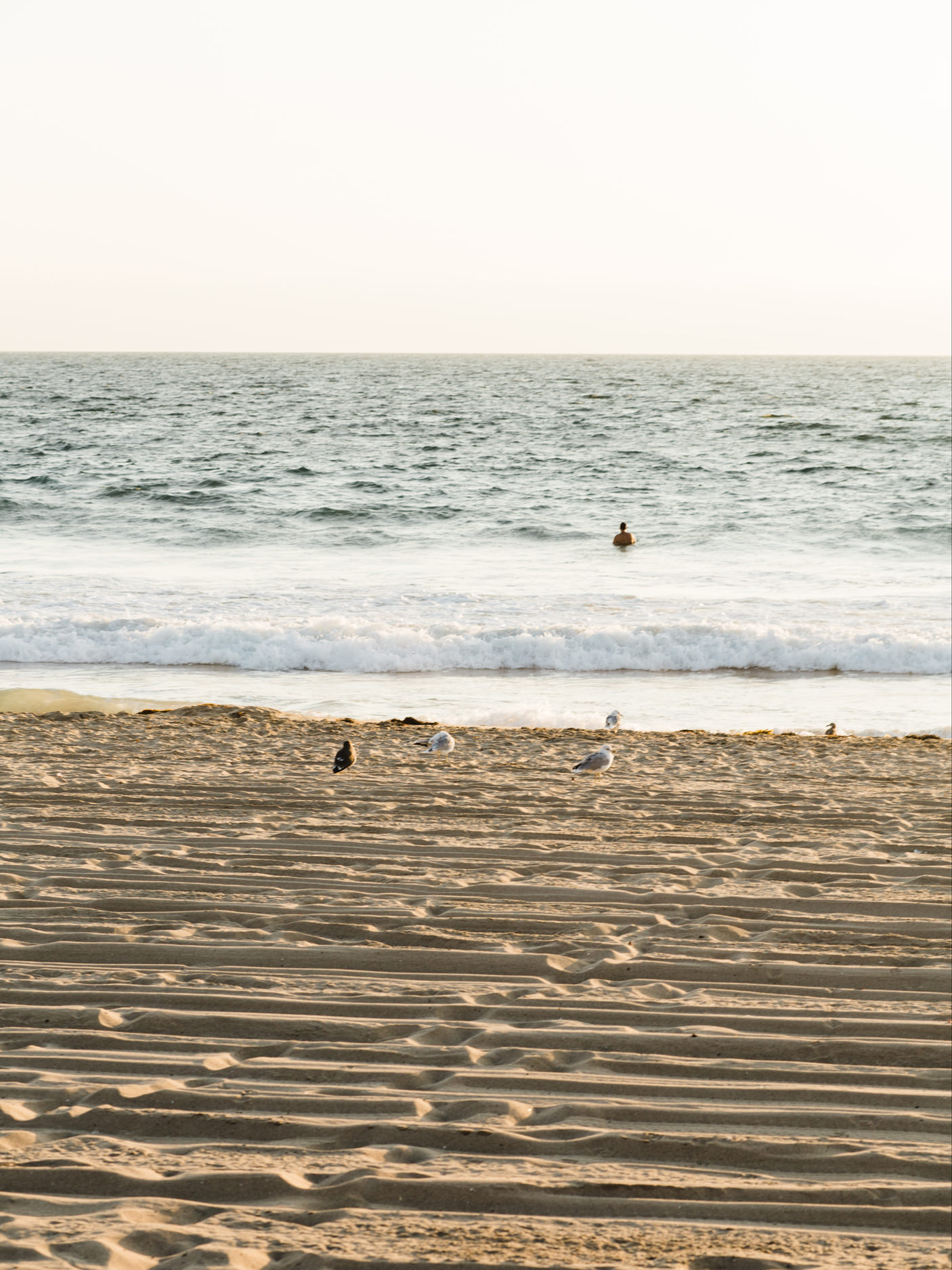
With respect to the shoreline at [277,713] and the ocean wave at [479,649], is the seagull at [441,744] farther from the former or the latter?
the ocean wave at [479,649]

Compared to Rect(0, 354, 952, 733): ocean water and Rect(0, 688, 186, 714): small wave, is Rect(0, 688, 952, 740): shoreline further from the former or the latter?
Rect(0, 354, 952, 733): ocean water

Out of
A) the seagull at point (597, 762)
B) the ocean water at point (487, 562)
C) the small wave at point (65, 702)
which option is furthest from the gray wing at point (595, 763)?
the small wave at point (65, 702)

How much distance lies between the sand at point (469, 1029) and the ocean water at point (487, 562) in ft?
15.1

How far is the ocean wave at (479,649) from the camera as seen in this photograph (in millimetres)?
12672

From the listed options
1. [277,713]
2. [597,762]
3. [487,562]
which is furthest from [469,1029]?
Answer: [487,562]

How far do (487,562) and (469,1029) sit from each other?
55.0ft

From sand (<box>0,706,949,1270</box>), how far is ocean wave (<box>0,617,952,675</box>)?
6.12 meters

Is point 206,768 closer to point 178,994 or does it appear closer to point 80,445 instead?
point 178,994

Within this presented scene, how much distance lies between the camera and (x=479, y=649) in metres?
13.0

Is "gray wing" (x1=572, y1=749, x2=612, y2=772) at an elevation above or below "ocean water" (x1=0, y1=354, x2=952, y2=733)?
below

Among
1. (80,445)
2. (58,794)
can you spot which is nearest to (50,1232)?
(58,794)

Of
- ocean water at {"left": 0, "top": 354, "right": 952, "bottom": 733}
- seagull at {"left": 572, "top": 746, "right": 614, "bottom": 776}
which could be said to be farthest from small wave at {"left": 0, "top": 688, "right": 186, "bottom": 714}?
seagull at {"left": 572, "top": 746, "right": 614, "bottom": 776}

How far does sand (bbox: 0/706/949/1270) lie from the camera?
2463mm

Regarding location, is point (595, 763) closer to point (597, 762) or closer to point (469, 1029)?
point (597, 762)
